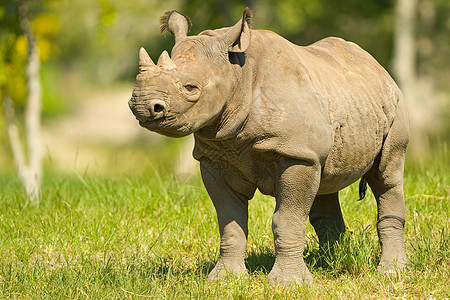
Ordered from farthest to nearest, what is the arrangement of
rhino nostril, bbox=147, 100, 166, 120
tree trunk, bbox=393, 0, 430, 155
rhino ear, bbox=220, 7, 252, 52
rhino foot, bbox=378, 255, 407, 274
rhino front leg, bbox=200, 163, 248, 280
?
1. tree trunk, bbox=393, 0, 430, 155
2. rhino foot, bbox=378, 255, 407, 274
3. rhino front leg, bbox=200, 163, 248, 280
4. rhino ear, bbox=220, 7, 252, 52
5. rhino nostril, bbox=147, 100, 166, 120

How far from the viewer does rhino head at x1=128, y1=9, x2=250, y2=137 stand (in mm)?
4270

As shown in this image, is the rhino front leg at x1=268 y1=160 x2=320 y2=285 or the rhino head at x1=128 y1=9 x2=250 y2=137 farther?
the rhino front leg at x1=268 y1=160 x2=320 y2=285

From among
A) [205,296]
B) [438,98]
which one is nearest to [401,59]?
[438,98]

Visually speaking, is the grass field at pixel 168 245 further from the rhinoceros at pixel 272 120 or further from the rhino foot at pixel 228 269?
the rhinoceros at pixel 272 120

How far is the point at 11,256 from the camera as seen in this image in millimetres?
5938

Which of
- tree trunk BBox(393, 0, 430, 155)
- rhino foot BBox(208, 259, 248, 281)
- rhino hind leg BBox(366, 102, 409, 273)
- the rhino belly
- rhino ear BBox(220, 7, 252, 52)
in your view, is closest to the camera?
rhino ear BBox(220, 7, 252, 52)

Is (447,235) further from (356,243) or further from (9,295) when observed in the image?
(9,295)

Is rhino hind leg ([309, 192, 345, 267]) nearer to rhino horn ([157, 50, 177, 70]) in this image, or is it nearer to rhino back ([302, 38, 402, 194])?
rhino back ([302, 38, 402, 194])

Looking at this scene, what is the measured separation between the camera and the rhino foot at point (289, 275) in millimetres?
4945

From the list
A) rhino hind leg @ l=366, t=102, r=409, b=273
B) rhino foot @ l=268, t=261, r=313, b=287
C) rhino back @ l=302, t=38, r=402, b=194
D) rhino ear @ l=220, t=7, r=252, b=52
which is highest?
rhino ear @ l=220, t=7, r=252, b=52

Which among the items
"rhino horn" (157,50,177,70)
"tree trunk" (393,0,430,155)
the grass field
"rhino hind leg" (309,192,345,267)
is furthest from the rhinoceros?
"tree trunk" (393,0,430,155)

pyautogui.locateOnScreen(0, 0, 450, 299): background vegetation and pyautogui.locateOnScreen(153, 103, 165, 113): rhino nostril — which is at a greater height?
pyautogui.locateOnScreen(153, 103, 165, 113): rhino nostril

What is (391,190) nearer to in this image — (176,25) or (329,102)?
(329,102)

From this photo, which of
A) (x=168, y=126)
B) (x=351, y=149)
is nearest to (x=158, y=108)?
(x=168, y=126)
